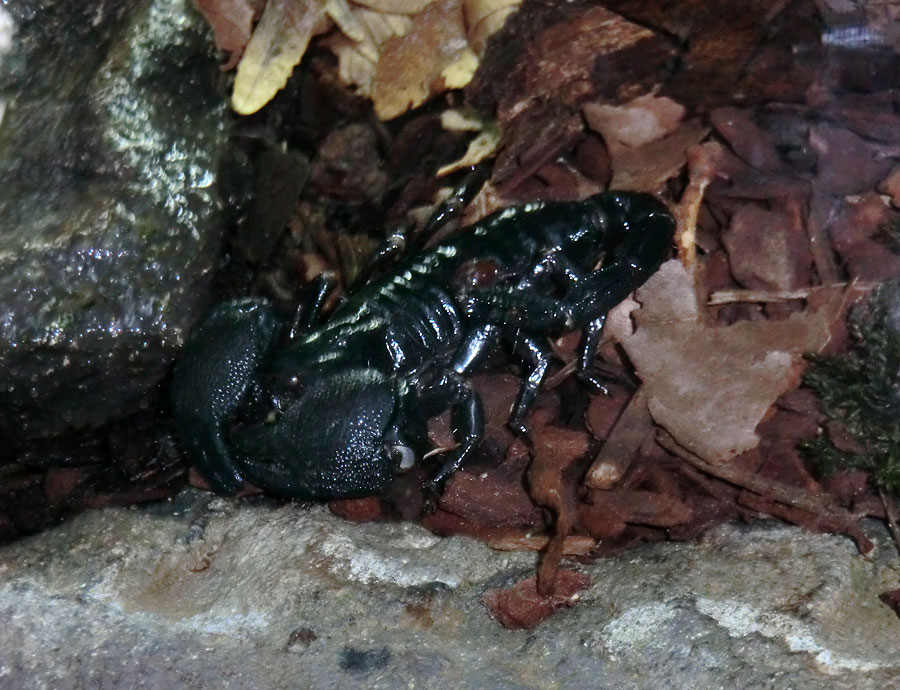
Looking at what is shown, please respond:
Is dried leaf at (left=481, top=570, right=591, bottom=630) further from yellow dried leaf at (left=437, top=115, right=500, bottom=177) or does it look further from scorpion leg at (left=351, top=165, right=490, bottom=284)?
yellow dried leaf at (left=437, top=115, right=500, bottom=177)

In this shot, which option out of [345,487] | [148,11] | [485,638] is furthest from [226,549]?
[148,11]

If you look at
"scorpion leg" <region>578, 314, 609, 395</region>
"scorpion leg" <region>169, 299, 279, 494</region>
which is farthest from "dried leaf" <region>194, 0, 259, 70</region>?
"scorpion leg" <region>578, 314, 609, 395</region>

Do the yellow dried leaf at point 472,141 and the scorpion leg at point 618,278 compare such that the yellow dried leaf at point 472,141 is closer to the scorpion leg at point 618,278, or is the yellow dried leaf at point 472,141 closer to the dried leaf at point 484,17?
the dried leaf at point 484,17

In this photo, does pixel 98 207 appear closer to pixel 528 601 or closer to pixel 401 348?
pixel 401 348

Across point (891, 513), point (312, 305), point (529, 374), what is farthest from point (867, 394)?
point (312, 305)

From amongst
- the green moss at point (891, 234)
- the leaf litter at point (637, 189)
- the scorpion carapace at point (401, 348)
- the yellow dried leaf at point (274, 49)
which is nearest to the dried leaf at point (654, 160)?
the leaf litter at point (637, 189)

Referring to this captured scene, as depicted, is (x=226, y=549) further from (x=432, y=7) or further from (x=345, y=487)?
(x=432, y=7)
